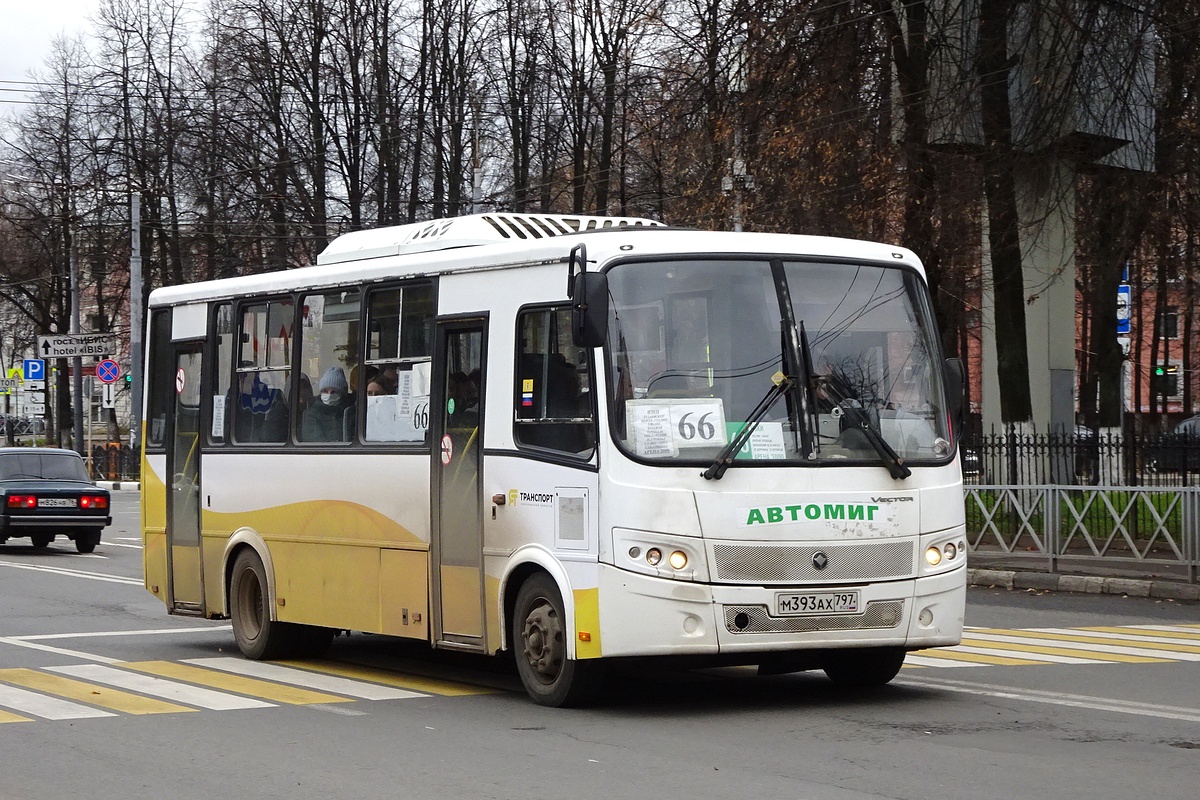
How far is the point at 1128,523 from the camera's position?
1822cm

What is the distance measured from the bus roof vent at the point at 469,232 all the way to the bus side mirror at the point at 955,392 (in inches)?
90.3

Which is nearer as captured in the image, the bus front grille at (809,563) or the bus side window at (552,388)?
the bus front grille at (809,563)

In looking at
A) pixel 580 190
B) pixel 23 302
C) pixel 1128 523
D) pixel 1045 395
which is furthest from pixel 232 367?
pixel 23 302

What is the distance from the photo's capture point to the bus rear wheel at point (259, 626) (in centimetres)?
1277

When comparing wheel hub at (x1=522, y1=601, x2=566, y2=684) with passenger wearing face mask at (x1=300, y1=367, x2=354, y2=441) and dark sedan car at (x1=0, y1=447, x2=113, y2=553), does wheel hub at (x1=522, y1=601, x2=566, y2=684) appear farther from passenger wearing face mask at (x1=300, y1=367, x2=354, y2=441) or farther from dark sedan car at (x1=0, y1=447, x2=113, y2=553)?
dark sedan car at (x1=0, y1=447, x2=113, y2=553)

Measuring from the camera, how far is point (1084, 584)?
1884 centimetres

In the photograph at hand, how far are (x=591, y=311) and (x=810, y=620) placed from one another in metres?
2.07

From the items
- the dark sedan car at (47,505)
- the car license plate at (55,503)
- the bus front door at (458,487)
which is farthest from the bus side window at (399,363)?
the car license plate at (55,503)

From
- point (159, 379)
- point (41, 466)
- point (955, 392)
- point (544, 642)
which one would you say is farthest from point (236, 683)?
point (41, 466)

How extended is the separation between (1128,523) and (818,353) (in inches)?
375

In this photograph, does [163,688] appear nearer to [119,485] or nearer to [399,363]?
[399,363]

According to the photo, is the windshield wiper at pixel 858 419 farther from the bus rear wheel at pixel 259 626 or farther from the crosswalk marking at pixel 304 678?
the bus rear wheel at pixel 259 626

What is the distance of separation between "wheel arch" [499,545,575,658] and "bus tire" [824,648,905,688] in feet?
5.72

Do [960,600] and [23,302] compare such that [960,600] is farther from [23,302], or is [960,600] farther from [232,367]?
[23,302]
